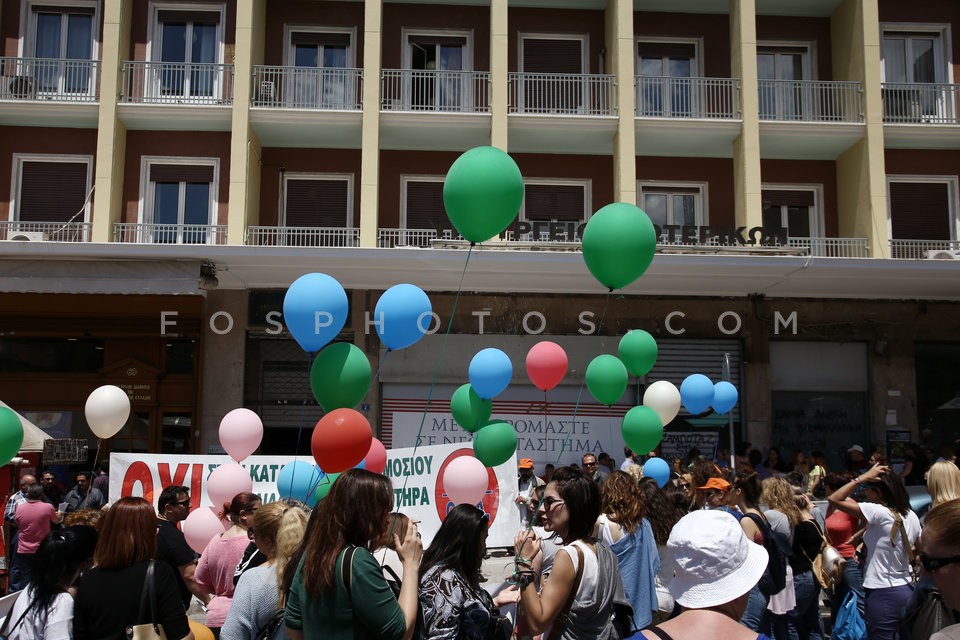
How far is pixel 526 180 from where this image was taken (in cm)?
1844

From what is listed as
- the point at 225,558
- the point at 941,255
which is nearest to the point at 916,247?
the point at 941,255

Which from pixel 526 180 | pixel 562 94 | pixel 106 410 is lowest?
pixel 106 410

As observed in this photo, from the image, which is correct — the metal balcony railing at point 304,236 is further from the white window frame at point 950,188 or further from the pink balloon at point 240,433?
the white window frame at point 950,188

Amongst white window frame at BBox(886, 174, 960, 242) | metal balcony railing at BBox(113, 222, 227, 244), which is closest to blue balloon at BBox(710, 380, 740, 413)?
white window frame at BBox(886, 174, 960, 242)

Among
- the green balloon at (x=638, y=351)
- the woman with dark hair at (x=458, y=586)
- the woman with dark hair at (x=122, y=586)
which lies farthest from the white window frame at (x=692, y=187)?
the woman with dark hair at (x=122, y=586)

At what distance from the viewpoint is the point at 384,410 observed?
1691 cm

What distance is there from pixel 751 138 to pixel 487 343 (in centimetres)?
662

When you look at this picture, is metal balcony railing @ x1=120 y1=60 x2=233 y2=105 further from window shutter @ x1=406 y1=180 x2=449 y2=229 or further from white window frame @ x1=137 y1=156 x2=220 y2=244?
window shutter @ x1=406 y1=180 x2=449 y2=229

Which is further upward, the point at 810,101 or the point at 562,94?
the point at 562,94

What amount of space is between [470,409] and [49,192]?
528 inches

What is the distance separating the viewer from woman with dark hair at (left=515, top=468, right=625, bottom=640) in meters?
Result: 3.88

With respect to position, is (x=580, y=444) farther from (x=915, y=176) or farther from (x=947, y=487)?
(x=947, y=487)

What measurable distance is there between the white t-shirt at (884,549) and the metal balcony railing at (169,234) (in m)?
13.8

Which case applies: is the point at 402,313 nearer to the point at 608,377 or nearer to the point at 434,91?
the point at 608,377
